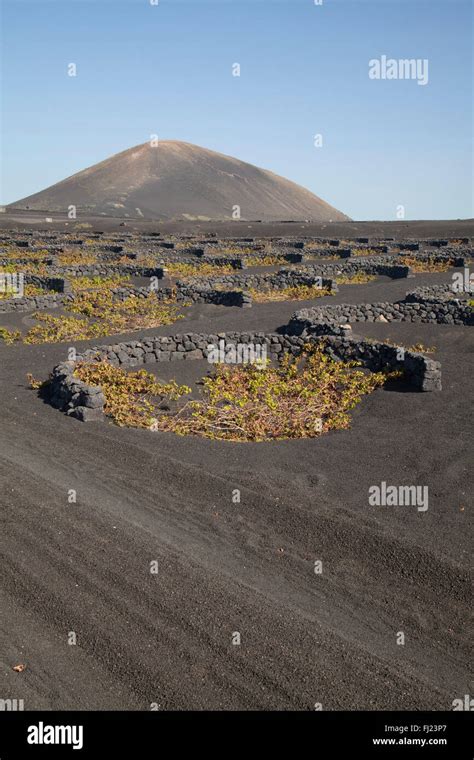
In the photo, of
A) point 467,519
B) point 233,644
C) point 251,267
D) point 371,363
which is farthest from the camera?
point 251,267

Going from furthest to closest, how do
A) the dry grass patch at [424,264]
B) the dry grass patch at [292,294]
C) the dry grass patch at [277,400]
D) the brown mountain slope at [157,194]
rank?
the brown mountain slope at [157,194], the dry grass patch at [424,264], the dry grass patch at [292,294], the dry grass patch at [277,400]

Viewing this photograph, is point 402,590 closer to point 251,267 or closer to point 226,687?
point 226,687

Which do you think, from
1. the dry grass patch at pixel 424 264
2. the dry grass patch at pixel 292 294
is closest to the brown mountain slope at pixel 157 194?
the dry grass patch at pixel 424 264

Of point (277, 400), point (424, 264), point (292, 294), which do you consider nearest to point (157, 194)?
point (424, 264)

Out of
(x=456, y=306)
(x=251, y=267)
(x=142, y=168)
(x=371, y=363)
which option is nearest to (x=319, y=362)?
(x=371, y=363)

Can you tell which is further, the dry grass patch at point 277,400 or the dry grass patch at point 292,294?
the dry grass patch at point 292,294

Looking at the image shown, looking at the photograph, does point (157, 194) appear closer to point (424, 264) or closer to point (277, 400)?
point (424, 264)

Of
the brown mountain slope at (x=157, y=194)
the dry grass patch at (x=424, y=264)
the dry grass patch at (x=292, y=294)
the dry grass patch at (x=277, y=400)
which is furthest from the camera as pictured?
the brown mountain slope at (x=157, y=194)

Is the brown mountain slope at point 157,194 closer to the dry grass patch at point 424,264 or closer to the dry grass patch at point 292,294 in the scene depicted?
the dry grass patch at point 424,264

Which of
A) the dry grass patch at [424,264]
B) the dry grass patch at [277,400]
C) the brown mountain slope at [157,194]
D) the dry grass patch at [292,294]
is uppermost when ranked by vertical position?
the brown mountain slope at [157,194]

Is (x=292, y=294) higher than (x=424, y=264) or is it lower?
lower

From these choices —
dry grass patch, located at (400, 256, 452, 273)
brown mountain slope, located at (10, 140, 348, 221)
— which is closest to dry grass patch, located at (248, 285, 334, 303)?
dry grass patch, located at (400, 256, 452, 273)
